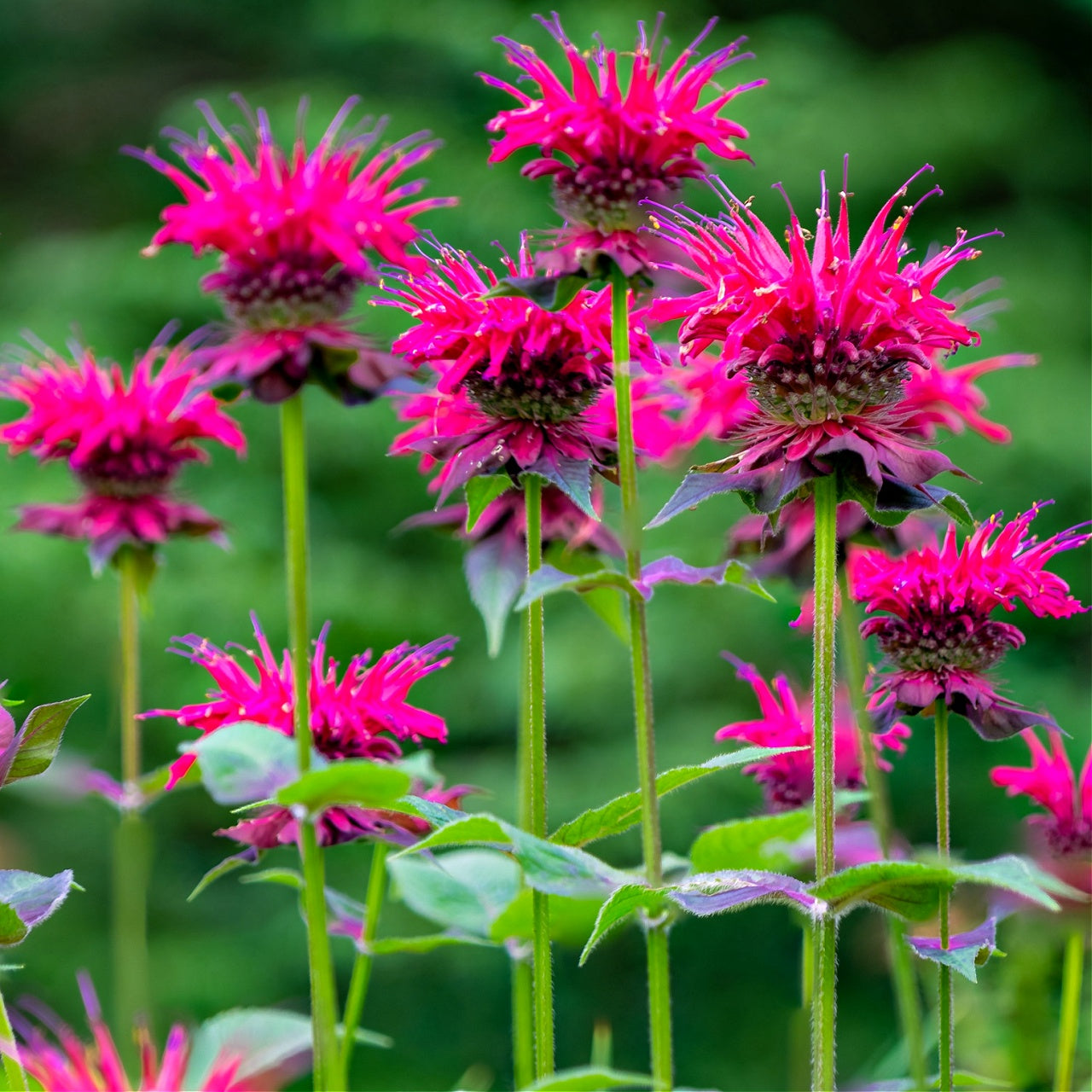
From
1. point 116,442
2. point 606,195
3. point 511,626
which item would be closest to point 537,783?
point 606,195

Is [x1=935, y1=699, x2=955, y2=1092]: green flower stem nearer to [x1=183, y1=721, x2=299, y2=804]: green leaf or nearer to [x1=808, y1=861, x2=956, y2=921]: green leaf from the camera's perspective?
[x1=808, y1=861, x2=956, y2=921]: green leaf

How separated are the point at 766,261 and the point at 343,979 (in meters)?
2.57

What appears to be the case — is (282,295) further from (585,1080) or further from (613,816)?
(585,1080)

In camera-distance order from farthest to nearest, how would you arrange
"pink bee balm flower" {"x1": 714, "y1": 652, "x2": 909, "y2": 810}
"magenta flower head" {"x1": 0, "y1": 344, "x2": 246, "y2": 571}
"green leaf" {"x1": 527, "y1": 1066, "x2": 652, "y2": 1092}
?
"magenta flower head" {"x1": 0, "y1": 344, "x2": 246, "y2": 571} → "pink bee balm flower" {"x1": 714, "y1": 652, "x2": 909, "y2": 810} → "green leaf" {"x1": 527, "y1": 1066, "x2": 652, "y2": 1092}

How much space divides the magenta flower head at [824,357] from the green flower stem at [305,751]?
0.20m

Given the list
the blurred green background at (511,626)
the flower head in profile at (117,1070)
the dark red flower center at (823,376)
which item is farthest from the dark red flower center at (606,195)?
the blurred green background at (511,626)

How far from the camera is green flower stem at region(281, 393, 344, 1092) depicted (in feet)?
2.34

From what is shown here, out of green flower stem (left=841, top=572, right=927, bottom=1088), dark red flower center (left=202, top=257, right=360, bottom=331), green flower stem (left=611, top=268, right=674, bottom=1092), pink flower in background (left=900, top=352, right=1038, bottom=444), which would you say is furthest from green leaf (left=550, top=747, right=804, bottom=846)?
pink flower in background (left=900, top=352, right=1038, bottom=444)

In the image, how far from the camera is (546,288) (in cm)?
80

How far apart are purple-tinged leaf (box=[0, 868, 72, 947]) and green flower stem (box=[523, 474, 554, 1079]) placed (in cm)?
28

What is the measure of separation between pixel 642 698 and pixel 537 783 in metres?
0.11

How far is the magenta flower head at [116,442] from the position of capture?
1.42 metres

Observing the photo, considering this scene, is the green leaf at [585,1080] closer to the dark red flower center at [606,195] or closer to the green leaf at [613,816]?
the green leaf at [613,816]

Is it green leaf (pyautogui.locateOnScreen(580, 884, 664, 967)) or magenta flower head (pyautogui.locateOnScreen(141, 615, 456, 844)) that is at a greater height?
magenta flower head (pyautogui.locateOnScreen(141, 615, 456, 844))
